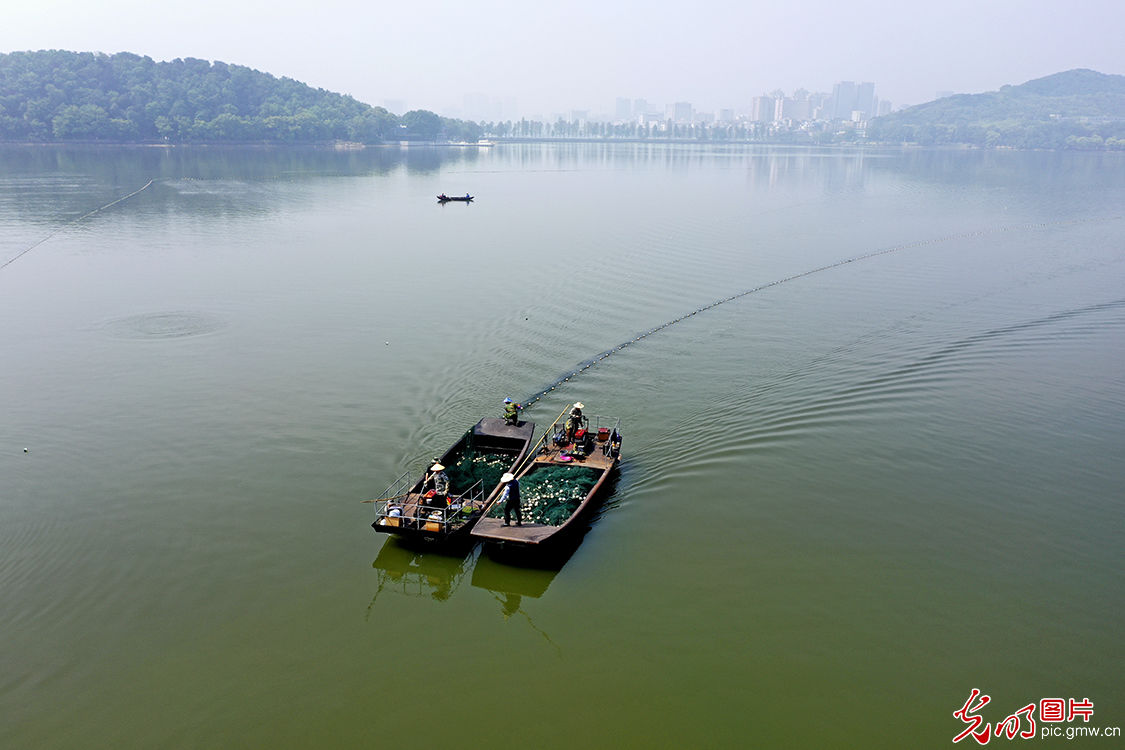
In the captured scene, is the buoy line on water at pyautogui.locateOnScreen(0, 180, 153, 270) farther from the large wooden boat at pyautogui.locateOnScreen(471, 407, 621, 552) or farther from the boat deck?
the boat deck

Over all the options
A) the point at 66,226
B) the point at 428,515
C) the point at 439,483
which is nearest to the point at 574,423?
the point at 439,483

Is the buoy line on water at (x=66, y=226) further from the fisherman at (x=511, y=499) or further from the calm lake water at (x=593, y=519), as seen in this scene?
the fisherman at (x=511, y=499)

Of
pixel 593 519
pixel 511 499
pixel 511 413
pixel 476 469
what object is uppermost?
pixel 511 413

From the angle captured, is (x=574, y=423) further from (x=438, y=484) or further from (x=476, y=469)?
(x=438, y=484)

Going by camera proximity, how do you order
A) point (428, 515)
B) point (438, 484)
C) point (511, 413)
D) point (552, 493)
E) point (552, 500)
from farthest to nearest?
point (511, 413), point (552, 493), point (552, 500), point (438, 484), point (428, 515)

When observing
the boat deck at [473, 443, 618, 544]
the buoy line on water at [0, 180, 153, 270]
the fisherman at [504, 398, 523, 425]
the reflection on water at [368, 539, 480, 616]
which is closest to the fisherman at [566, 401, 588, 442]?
the fisherman at [504, 398, 523, 425]

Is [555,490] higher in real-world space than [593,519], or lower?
higher
